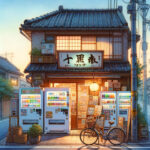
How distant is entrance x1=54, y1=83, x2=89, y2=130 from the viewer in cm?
1491

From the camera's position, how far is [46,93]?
1310 cm

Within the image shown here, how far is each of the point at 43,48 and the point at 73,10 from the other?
597 cm

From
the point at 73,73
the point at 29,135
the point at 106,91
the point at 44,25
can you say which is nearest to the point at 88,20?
the point at 44,25

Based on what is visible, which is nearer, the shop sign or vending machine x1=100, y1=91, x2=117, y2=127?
vending machine x1=100, y1=91, x2=117, y2=127

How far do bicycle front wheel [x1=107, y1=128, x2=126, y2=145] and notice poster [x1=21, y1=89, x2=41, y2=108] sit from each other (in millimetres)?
4730

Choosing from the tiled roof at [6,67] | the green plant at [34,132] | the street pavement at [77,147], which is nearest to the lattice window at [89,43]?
the green plant at [34,132]

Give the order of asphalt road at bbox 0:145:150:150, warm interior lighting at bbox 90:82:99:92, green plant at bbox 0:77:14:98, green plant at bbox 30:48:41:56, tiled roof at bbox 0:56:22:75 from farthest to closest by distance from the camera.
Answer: tiled roof at bbox 0:56:22:75 < green plant at bbox 0:77:14:98 < green plant at bbox 30:48:41:56 < warm interior lighting at bbox 90:82:99:92 < asphalt road at bbox 0:145:150:150

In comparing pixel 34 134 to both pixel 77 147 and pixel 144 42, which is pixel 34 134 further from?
pixel 144 42

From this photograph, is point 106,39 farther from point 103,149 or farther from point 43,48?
point 103,149

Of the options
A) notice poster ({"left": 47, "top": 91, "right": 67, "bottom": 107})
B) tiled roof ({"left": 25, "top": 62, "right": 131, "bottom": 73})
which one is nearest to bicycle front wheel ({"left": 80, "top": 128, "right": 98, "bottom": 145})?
notice poster ({"left": 47, "top": 91, "right": 67, "bottom": 107})

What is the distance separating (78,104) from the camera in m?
15.1

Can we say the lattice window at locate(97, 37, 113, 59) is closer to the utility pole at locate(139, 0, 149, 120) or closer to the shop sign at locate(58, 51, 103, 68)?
the shop sign at locate(58, 51, 103, 68)

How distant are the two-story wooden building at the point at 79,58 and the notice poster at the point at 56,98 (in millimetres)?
1862

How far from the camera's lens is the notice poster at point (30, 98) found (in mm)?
13031
